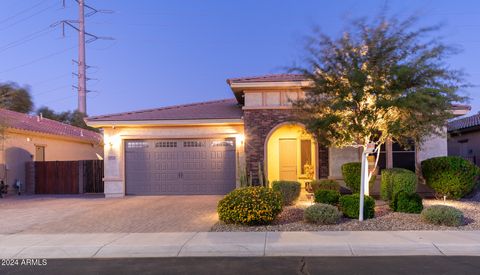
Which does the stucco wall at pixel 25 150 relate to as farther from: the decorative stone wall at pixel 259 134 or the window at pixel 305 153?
the window at pixel 305 153

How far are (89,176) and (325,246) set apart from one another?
15259 mm

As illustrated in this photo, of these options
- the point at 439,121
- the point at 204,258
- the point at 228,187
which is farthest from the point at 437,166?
the point at 204,258

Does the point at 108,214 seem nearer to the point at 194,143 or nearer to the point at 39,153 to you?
the point at 194,143

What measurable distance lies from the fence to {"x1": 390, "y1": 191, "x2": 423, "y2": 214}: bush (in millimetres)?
13720

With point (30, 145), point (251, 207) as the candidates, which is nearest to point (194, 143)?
point (251, 207)

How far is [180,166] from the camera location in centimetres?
1941

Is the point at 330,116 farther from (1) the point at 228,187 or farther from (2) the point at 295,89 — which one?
(1) the point at 228,187

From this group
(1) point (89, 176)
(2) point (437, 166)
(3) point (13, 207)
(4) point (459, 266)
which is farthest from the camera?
(1) point (89, 176)

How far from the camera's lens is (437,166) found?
51.4 ft

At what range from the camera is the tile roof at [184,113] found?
1903 cm

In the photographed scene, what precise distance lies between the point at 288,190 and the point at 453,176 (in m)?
5.54

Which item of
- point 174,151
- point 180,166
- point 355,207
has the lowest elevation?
point 355,207

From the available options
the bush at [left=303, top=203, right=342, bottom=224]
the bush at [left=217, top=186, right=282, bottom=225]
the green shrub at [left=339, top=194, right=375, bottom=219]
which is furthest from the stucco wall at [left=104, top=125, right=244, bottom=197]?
the bush at [left=303, top=203, right=342, bottom=224]

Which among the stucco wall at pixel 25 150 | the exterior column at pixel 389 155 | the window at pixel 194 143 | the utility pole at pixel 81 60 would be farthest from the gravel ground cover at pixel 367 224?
the utility pole at pixel 81 60
